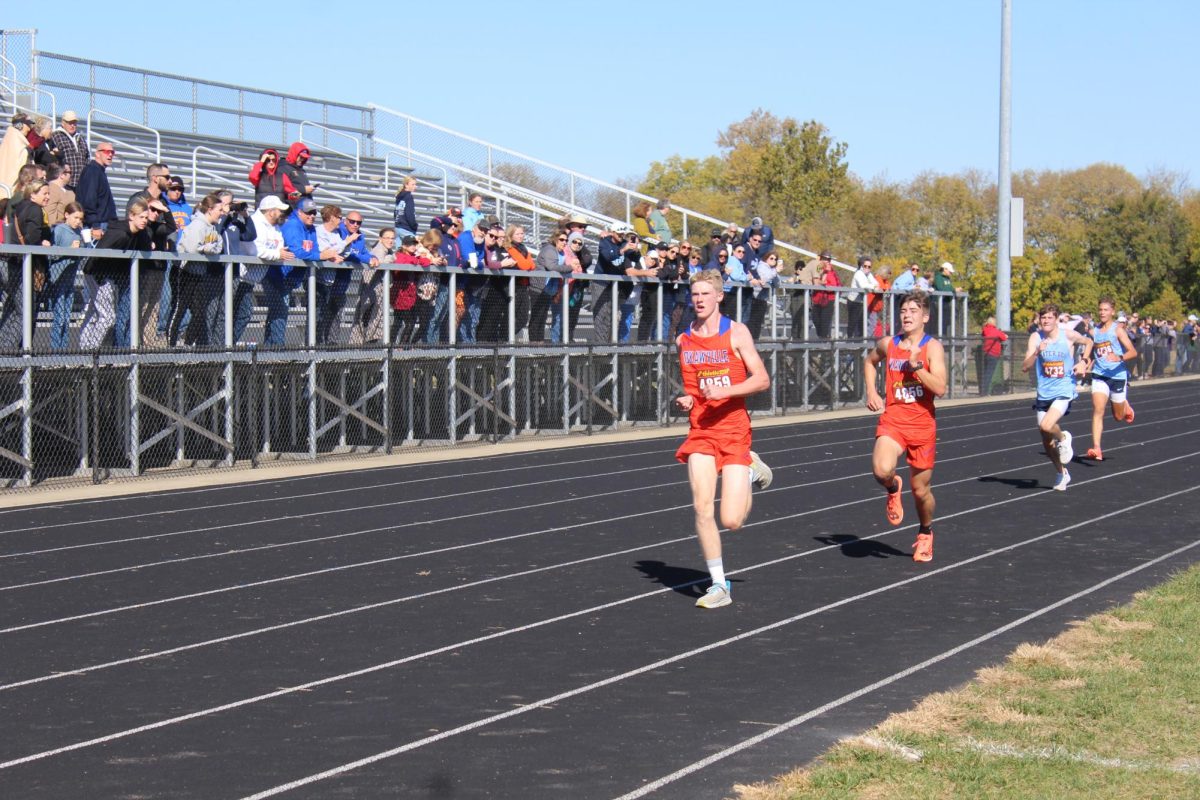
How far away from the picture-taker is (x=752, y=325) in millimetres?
28672

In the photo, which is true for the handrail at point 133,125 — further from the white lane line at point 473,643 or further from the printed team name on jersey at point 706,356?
the printed team name on jersey at point 706,356

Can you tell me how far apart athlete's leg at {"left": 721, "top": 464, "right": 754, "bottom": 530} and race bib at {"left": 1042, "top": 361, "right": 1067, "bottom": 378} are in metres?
7.84

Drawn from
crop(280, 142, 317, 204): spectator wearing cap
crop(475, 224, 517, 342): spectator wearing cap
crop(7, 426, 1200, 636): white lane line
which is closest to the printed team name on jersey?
crop(7, 426, 1200, 636): white lane line

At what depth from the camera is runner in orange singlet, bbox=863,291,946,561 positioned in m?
11.7

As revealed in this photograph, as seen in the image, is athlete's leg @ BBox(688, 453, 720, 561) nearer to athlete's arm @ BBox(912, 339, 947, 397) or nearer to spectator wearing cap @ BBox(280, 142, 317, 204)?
athlete's arm @ BBox(912, 339, 947, 397)

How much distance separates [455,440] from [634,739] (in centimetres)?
1495

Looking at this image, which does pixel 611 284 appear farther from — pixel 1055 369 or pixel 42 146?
pixel 1055 369

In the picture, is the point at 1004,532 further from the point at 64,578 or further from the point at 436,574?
the point at 64,578

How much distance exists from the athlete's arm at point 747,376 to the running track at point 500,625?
4.33 feet

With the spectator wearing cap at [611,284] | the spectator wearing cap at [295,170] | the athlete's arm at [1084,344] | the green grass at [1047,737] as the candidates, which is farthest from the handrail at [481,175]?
the green grass at [1047,737]

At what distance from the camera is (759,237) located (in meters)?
29.1

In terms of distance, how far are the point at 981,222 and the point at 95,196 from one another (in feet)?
243

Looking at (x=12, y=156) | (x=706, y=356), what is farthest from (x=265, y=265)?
(x=706, y=356)

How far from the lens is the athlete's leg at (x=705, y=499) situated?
31.7 feet
